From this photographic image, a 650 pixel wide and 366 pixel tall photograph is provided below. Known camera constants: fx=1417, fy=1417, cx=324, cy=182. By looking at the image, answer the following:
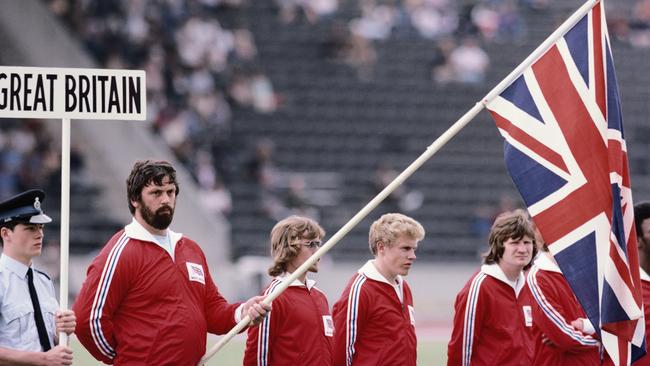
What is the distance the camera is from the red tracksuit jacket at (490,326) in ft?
28.4

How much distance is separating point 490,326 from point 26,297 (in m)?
3.02

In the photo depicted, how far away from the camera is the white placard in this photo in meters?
7.25

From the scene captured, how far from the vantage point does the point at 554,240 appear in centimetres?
752

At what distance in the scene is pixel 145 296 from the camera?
24.4 ft

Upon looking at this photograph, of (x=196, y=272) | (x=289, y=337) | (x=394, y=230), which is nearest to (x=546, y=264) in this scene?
(x=394, y=230)

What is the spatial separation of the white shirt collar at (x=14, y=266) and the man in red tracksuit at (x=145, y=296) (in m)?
0.37

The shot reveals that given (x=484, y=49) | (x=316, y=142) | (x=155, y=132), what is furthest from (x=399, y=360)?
(x=484, y=49)

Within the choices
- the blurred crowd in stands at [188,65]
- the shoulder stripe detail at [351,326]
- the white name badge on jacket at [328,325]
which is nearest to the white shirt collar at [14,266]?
the white name badge on jacket at [328,325]

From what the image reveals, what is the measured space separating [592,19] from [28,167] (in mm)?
16667

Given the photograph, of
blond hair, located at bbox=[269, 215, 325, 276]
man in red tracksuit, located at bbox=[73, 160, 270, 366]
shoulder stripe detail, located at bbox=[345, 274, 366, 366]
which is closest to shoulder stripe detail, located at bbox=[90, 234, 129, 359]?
man in red tracksuit, located at bbox=[73, 160, 270, 366]

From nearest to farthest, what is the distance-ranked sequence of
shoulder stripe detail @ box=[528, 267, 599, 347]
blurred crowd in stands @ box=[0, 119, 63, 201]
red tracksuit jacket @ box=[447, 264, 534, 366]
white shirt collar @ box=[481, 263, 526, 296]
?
shoulder stripe detail @ box=[528, 267, 599, 347]
red tracksuit jacket @ box=[447, 264, 534, 366]
white shirt collar @ box=[481, 263, 526, 296]
blurred crowd in stands @ box=[0, 119, 63, 201]

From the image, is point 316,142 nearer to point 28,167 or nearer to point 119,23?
point 119,23

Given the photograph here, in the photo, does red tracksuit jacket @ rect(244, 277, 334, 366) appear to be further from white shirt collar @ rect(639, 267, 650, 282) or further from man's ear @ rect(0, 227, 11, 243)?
white shirt collar @ rect(639, 267, 650, 282)

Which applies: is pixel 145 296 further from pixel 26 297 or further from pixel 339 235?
pixel 339 235
